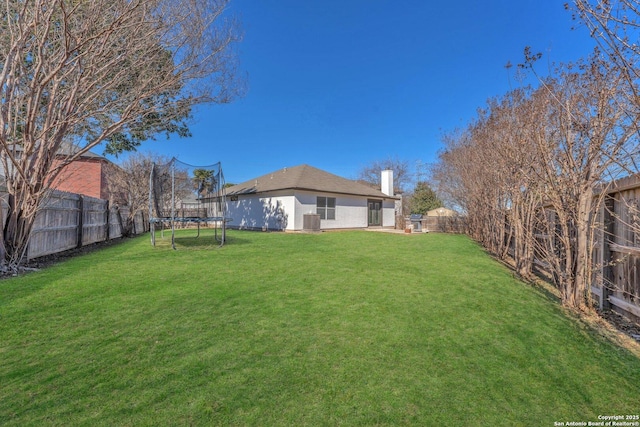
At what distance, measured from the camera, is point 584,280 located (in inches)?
155

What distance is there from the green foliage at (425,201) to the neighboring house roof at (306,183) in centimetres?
1169

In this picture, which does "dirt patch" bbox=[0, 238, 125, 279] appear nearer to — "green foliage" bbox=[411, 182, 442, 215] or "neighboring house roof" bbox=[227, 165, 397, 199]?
"neighboring house roof" bbox=[227, 165, 397, 199]

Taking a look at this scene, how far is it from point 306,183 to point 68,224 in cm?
1047

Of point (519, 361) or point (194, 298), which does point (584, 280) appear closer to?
point (519, 361)

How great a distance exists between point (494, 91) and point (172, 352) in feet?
31.5

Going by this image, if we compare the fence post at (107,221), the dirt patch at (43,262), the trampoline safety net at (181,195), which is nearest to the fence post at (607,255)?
the trampoline safety net at (181,195)

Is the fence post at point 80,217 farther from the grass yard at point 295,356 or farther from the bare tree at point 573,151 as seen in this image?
the bare tree at point 573,151

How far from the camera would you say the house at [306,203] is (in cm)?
1548

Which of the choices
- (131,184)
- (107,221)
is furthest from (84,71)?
(131,184)

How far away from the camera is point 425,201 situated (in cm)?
3102

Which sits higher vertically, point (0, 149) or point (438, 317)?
point (0, 149)

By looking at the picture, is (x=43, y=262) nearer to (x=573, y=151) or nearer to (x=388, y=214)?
(x=573, y=151)

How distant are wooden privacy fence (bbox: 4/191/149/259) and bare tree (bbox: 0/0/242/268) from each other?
83cm

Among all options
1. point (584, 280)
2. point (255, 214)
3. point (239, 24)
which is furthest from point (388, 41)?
point (584, 280)
